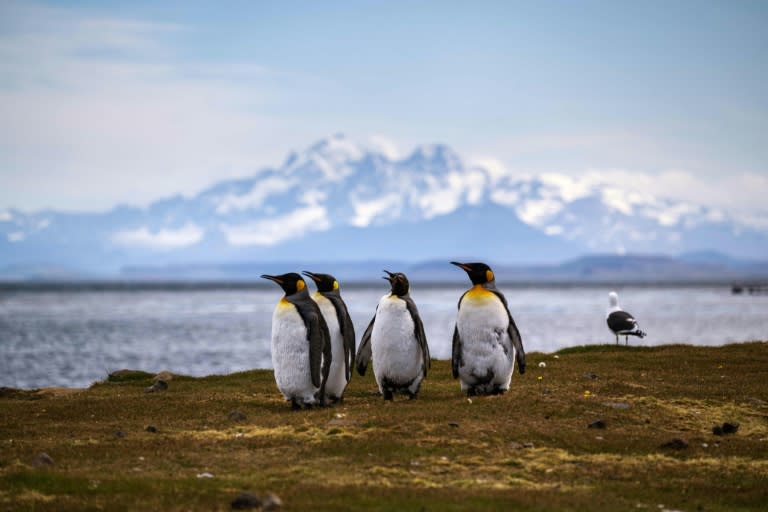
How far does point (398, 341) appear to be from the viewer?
14664 millimetres

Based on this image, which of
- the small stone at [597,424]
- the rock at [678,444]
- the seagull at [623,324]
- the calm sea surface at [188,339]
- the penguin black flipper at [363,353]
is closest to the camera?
the rock at [678,444]

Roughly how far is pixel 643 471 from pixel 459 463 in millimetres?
2088

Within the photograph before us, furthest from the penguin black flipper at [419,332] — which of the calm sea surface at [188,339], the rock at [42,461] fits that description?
the calm sea surface at [188,339]

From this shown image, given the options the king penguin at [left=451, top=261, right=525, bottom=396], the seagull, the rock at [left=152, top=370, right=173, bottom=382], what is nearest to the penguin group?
the king penguin at [left=451, top=261, right=525, bottom=396]

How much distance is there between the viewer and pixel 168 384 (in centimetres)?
1906

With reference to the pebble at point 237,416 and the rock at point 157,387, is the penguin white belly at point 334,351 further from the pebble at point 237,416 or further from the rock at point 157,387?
the rock at point 157,387

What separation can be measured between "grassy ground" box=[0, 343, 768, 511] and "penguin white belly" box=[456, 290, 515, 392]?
19.5 inches

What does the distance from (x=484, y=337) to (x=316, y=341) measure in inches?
104

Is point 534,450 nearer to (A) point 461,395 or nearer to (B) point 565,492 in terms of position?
(B) point 565,492

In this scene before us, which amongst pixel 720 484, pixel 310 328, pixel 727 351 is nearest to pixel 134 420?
pixel 310 328

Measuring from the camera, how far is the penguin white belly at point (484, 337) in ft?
47.9

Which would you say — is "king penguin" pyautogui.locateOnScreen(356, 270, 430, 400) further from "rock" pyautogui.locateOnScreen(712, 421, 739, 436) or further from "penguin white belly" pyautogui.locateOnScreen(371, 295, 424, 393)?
"rock" pyautogui.locateOnScreen(712, 421, 739, 436)

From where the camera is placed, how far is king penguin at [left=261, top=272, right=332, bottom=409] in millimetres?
13992

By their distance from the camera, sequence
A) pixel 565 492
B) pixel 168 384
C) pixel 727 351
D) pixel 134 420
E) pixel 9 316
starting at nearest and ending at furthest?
1. pixel 565 492
2. pixel 134 420
3. pixel 168 384
4. pixel 727 351
5. pixel 9 316
